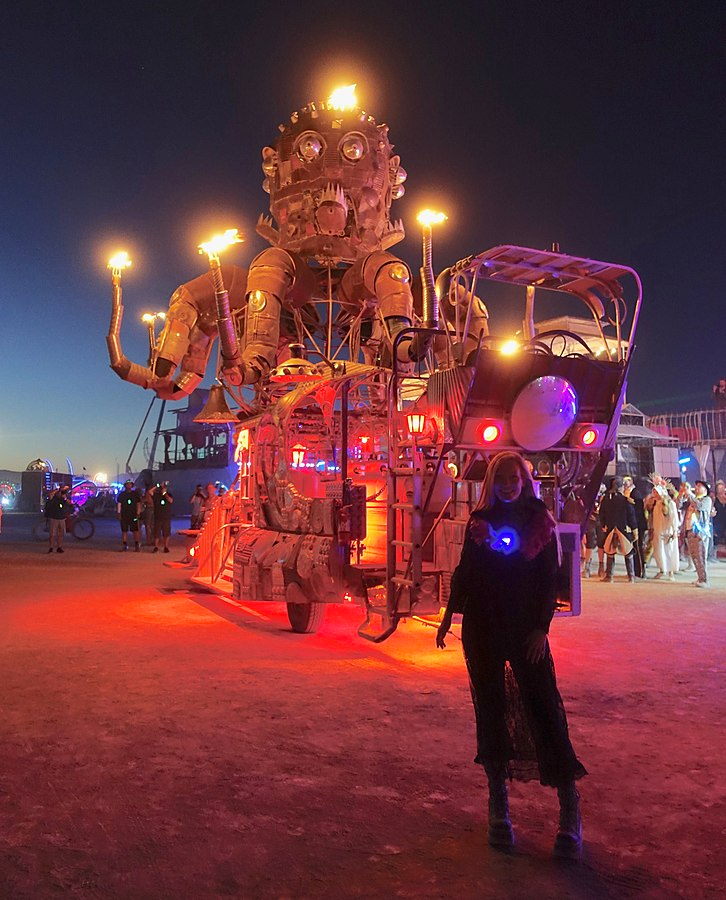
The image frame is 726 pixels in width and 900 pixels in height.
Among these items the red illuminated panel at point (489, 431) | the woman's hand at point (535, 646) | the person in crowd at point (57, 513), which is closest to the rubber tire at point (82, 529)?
the person in crowd at point (57, 513)

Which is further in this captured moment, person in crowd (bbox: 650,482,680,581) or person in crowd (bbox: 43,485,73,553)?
person in crowd (bbox: 43,485,73,553)

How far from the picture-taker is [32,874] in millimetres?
3189

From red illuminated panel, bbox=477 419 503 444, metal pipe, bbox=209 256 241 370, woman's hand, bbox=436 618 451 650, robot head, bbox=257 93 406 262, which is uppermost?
robot head, bbox=257 93 406 262

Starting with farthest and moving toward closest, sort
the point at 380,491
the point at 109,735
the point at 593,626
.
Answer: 1. the point at 380,491
2. the point at 593,626
3. the point at 109,735

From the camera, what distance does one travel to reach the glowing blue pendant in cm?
379

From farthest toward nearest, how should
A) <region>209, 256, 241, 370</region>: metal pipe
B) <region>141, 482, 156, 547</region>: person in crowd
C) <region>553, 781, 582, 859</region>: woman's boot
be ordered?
<region>141, 482, 156, 547</region>: person in crowd < <region>209, 256, 241, 370</region>: metal pipe < <region>553, 781, 582, 859</region>: woman's boot

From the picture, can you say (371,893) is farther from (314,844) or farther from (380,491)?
(380,491)

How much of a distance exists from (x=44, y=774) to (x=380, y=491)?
23.7 ft

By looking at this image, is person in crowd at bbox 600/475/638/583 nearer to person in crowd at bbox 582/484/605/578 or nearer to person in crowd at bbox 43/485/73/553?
person in crowd at bbox 582/484/605/578

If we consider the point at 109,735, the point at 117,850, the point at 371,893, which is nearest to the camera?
the point at 371,893

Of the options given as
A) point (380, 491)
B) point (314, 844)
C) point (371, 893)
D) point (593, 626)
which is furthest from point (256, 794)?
point (380, 491)

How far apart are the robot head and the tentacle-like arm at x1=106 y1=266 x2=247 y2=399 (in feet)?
5.25

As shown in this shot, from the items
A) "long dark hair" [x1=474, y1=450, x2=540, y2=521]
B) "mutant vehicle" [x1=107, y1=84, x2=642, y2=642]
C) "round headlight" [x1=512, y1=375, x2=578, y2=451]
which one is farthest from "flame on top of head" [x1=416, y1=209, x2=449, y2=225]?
"long dark hair" [x1=474, y1=450, x2=540, y2=521]

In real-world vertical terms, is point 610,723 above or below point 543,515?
below
